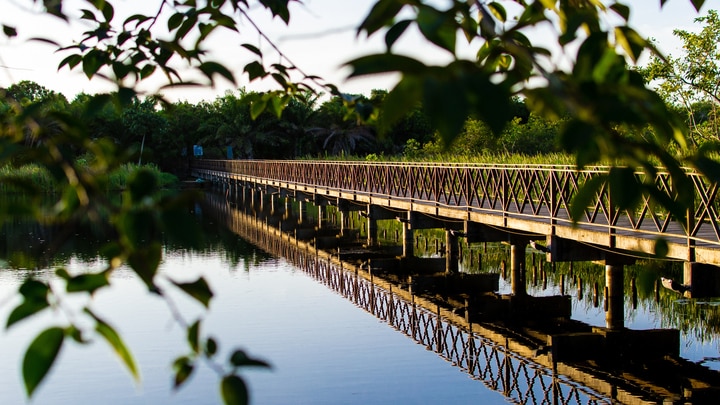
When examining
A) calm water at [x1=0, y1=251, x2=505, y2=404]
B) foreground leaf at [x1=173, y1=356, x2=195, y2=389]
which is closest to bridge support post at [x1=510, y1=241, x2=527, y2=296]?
calm water at [x1=0, y1=251, x2=505, y2=404]

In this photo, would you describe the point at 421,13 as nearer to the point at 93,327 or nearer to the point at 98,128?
the point at 93,327

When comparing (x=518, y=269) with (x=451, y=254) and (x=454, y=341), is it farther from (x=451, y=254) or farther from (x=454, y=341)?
(x=451, y=254)

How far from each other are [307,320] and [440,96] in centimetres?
1469

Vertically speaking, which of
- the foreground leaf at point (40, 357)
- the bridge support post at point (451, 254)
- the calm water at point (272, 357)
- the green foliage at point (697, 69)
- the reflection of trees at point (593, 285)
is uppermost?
the green foliage at point (697, 69)

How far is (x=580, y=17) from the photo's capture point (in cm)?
125

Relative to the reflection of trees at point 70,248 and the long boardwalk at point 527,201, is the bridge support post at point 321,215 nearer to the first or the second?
the long boardwalk at point 527,201

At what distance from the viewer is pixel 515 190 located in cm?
1502

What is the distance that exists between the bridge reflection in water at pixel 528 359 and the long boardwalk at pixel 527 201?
152cm

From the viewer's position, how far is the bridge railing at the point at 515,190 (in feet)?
32.2

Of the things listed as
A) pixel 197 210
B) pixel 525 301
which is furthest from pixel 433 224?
pixel 197 210

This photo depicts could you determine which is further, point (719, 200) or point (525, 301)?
point (525, 301)

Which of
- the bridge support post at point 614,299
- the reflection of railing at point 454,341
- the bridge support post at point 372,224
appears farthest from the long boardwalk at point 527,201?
the reflection of railing at point 454,341

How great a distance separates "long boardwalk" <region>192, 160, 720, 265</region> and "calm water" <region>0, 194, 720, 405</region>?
3.97ft

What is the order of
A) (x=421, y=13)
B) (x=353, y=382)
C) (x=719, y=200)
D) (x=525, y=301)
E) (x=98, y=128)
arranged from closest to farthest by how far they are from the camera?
(x=421, y=13) → (x=353, y=382) → (x=719, y=200) → (x=525, y=301) → (x=98, y=128)
